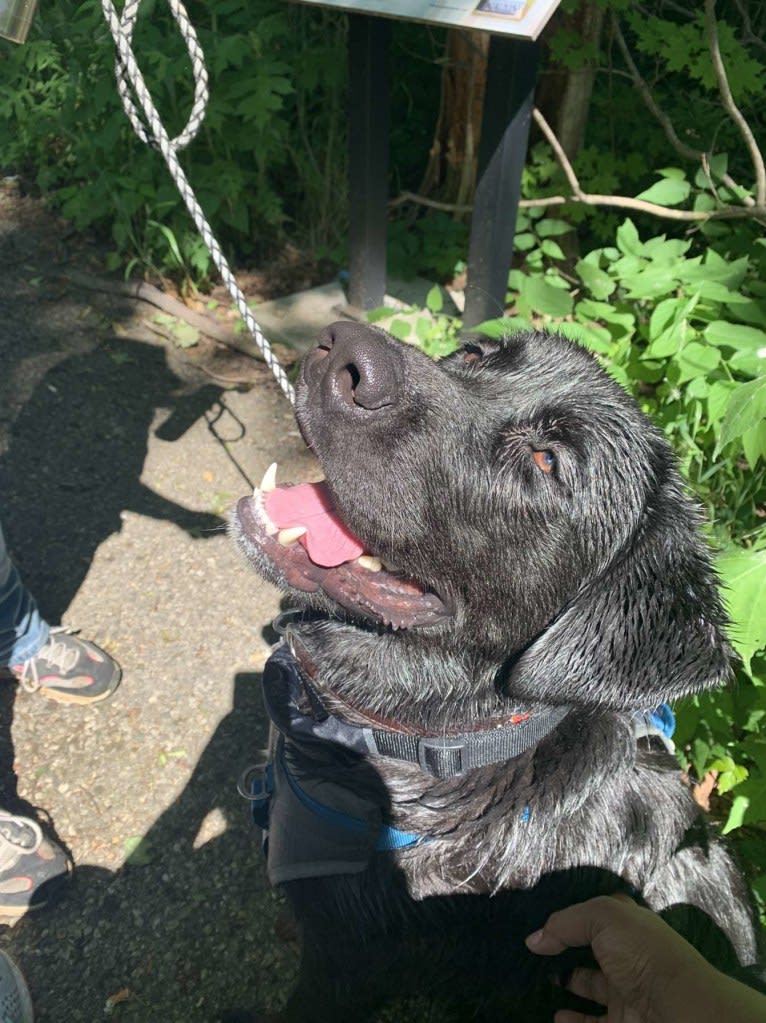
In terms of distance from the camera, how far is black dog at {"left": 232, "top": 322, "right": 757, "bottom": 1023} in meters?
1.89

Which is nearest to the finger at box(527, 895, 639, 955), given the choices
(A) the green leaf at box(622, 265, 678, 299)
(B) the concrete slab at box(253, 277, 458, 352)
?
(A) the green leaf at box(622, 265, 678, 299)

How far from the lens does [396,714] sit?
209 centimetres

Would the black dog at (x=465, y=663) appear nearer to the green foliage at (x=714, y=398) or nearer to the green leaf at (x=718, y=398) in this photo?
the green foliage at (x=714, y=398)

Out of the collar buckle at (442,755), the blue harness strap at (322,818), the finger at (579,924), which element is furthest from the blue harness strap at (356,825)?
the finger at (579,924)

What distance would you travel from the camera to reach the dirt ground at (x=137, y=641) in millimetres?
2613

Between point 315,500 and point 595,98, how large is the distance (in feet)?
14.6

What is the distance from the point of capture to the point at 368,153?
15.3 feet

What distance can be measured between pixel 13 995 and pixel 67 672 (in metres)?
1.20

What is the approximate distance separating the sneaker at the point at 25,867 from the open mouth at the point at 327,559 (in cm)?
153

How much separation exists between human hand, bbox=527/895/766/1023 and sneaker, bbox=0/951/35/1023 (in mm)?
1536

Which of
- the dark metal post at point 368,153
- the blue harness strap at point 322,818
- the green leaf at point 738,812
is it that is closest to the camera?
the blue harness strap at point 322,818

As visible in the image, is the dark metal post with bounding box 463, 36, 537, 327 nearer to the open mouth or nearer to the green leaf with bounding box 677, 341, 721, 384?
the green leaf with bounding box 677, 341, 721, 384

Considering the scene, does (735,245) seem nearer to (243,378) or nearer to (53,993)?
(243,378)

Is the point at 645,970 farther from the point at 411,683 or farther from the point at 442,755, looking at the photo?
the point at 411,683
